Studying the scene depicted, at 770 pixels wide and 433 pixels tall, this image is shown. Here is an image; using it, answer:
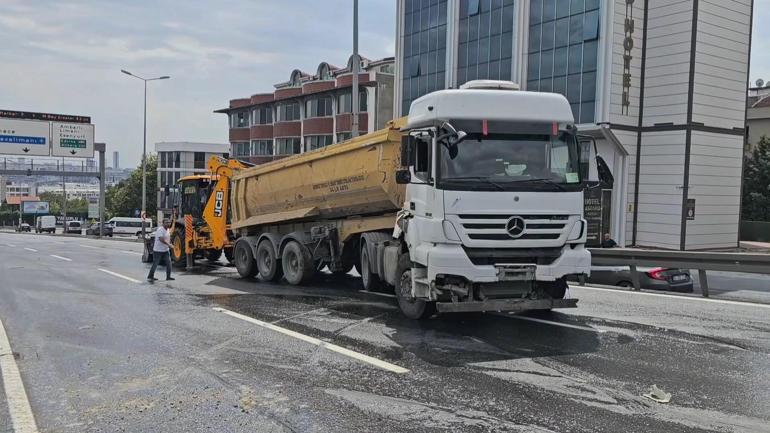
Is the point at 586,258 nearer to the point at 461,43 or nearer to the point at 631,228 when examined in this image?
the point at 631,228

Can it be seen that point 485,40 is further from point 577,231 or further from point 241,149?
point 241,149

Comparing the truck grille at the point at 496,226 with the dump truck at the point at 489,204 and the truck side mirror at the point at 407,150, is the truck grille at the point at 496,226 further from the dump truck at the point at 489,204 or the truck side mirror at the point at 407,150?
the truck side mirror at the point at 407,150

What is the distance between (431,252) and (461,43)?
34.1 meters

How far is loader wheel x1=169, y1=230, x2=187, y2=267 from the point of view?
19231 mm

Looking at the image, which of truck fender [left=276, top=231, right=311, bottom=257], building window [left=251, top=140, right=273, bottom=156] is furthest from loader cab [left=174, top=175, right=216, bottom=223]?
building window [left=251, top=140, right=273, bottom=156]

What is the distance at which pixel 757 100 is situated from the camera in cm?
5450

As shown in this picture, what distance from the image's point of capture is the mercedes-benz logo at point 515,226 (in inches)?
316

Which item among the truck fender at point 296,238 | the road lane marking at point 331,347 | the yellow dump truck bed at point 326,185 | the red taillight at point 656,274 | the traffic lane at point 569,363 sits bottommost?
the road lane marking at point 331,347

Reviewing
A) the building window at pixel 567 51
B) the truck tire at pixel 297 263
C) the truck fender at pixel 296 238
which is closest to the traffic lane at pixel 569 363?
the truck tire at pixel 297 263

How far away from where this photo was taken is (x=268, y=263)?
14438 mm

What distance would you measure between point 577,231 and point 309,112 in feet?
166

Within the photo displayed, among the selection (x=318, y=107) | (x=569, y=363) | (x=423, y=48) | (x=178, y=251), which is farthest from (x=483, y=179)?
(x=318, y=107)

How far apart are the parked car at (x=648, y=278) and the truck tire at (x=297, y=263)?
6.50 metres

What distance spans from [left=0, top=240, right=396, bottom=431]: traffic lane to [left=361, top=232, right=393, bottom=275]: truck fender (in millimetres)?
2363
